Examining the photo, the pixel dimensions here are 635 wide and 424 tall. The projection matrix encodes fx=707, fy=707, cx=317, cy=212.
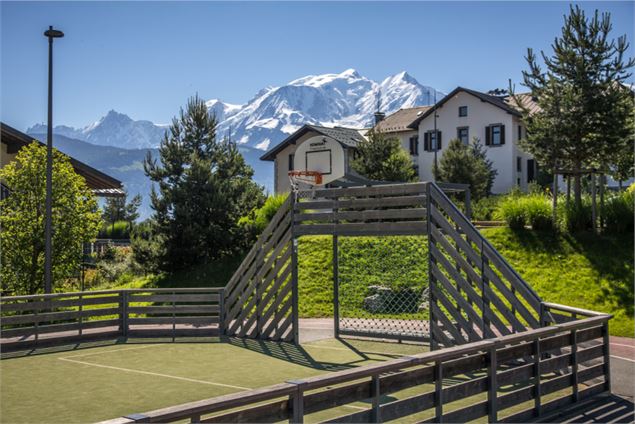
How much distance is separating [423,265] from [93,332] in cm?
994

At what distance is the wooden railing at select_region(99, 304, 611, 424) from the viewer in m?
5.79

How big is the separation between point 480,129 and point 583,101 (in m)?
28.5

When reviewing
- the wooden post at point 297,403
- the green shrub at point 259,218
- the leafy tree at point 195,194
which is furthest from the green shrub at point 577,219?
the wooden post at point 297,403

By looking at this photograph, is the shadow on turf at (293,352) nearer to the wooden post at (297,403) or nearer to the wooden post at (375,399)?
the wooden post at (375,399)

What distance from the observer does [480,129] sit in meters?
50.3

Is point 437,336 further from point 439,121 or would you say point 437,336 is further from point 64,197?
point 439,121

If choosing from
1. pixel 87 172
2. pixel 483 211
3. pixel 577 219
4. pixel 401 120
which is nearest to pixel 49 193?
pixel 87 172

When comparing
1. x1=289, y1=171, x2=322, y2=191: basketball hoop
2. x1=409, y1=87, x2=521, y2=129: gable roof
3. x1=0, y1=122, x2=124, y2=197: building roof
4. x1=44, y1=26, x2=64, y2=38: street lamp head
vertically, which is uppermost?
x1=409, y1=87, x2=521, y2=129: gable roof

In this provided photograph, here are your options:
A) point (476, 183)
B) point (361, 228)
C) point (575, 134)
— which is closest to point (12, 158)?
point (361, 228)

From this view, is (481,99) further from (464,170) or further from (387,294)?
(387,294)

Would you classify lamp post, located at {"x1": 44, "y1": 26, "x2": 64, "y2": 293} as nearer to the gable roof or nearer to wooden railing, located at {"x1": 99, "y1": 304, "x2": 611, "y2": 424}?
wooden railing, located at {"x1": 99, "y1": 304, "x2": 611, "y2": 424}

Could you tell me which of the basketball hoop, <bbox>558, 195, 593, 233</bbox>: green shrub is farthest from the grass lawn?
the basketball hoop

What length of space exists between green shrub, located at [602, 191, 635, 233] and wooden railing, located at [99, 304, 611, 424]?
39.3ft

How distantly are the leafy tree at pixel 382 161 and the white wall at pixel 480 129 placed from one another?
12.1 meters
